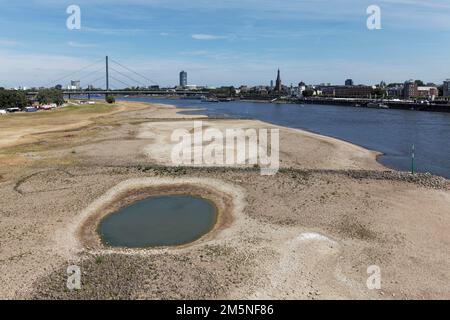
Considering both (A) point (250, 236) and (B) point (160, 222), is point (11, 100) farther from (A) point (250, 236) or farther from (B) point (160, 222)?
(A) point (250, 236)

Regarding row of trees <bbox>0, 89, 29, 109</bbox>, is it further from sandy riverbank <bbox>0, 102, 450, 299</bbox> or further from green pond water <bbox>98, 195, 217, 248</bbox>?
A: green pond water <bbox>98, 195, 217, 248</bbox>

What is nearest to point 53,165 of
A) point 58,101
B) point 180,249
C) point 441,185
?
point 180,249

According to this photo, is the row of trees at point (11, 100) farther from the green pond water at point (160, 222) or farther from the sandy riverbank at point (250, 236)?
the green pond water at point (160, 222)

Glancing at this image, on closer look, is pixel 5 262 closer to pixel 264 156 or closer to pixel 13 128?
pixel 264 156

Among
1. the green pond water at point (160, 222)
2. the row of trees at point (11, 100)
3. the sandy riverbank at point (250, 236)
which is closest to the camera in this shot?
the sandy riverbank at point (250, 236)

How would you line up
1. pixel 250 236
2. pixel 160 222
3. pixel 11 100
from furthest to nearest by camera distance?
pixel 11 100 → pixel 160 222 → pixel 250 236

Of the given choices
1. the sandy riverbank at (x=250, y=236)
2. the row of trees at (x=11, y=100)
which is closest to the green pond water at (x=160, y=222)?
the sandy riverbank at (x=250, y=236)

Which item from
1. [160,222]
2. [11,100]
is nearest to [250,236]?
[160,222]
